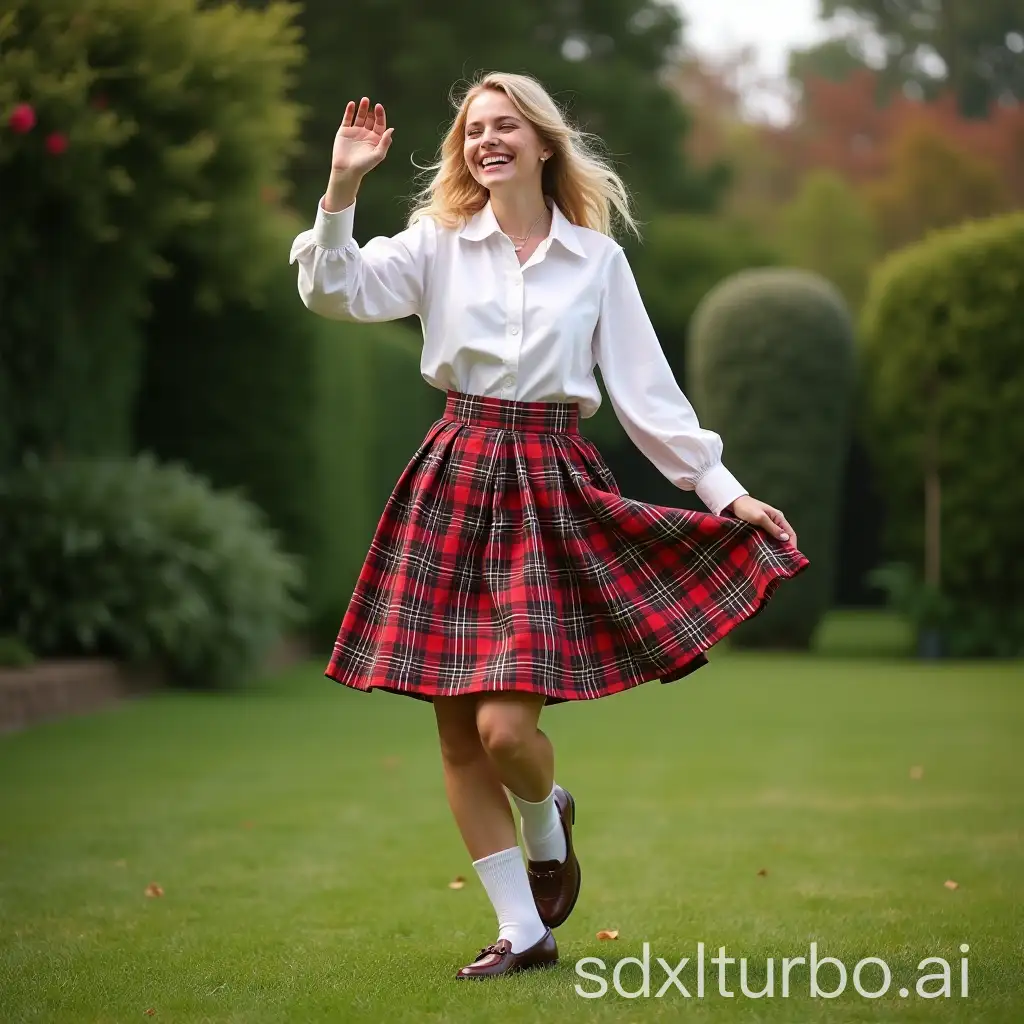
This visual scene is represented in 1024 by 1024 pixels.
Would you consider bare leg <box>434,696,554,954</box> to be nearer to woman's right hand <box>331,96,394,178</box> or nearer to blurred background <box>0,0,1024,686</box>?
woman's right hand <box>331,96,394,178</box>

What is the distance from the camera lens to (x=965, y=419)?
11.2 m

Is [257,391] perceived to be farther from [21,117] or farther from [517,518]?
[517,518]

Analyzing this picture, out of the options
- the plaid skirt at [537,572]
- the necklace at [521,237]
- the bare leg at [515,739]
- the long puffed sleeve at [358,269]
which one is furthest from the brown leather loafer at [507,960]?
the necklace at [521,237]

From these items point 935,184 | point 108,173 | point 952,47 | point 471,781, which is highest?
point 952,47

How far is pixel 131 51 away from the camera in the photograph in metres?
7.93

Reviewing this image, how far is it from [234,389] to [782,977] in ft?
25.1

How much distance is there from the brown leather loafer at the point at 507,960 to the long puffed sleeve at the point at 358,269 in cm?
116

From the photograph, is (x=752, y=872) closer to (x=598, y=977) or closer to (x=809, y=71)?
(x=598, y=977)

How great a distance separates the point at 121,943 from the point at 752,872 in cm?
159

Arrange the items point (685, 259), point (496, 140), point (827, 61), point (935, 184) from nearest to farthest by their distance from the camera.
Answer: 1. point (496, 140)
2. point (685, 259)
3. point (935, 184)
4. point (827, 61)

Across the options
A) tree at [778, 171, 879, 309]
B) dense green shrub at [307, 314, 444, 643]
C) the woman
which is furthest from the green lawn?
tree at [778, 171, 879, 309]

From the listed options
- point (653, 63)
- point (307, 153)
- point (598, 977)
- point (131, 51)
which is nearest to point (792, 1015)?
point (598, 977)

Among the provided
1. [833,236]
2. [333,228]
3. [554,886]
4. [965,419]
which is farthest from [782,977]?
[833,236]

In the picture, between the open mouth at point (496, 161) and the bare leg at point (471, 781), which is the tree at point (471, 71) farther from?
the bare leg at point (471, 781)
